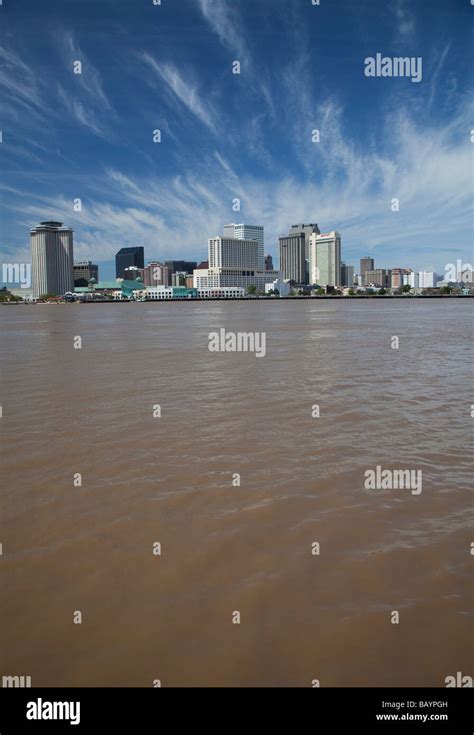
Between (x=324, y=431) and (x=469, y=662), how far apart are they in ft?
18.7

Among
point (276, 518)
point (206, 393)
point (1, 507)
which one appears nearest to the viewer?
point (276, 518)

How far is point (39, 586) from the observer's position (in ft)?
14.9

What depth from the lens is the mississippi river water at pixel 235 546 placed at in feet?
12.2

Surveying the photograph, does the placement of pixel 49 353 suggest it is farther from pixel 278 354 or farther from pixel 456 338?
pixel 456 338

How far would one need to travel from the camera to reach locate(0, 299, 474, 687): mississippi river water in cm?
372

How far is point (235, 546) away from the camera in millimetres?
5137
